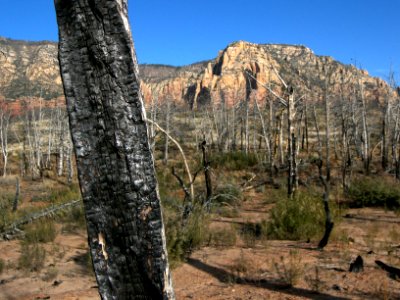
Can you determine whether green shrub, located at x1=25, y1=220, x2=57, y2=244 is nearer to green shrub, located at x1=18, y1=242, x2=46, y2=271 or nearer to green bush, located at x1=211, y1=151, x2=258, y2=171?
green shrub, located at x1=18, y1=242, x2=46, y2=271

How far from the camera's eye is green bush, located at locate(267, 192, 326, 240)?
30.0 ft

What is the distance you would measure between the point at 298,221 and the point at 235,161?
17.3 meters

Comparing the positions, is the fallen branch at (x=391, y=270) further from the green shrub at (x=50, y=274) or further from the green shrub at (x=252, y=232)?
the green shrub at (x=50, y=274)

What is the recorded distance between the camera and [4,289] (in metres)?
7.13

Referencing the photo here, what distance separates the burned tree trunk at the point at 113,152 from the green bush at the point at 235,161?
2344 cm

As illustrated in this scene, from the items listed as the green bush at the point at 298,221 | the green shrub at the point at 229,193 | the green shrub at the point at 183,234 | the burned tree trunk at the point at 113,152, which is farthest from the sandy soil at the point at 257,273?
the green shrub at the point at 229,193

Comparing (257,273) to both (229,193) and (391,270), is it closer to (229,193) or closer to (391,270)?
(391,270)

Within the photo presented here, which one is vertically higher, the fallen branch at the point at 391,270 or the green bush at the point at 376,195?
the green bush at the point at 376,195

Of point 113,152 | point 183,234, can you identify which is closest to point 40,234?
point 183,234

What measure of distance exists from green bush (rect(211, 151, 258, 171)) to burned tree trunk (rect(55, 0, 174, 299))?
23440 mm

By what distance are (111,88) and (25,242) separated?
8805 mm

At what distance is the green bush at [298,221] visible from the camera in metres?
9.14

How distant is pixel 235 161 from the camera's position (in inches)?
1048

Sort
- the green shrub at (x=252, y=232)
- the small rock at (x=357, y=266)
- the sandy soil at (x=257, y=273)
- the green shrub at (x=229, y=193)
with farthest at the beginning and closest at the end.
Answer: the green shrub at (x=229, y=193) → the green shrub at (x=252, y=232) → the small rock at (x=357, y=266) → the sandy soil at (x=257, y=273)
